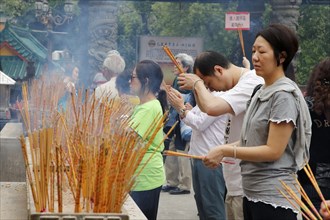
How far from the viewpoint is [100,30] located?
15172mm

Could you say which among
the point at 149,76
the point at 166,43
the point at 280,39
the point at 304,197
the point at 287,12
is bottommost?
the point at 304,197

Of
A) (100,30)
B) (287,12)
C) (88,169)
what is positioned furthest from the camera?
(287,12)

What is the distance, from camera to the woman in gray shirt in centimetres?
386

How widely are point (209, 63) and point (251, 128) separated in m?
0.97

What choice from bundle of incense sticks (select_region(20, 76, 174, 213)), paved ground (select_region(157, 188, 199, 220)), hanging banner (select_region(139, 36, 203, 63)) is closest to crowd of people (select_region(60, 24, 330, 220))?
bundle of incense sticks (select_region(20, 76, 174, 213))

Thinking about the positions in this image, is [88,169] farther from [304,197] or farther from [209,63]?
[209,63]

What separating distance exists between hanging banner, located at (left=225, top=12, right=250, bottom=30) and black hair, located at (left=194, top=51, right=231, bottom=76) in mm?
8335

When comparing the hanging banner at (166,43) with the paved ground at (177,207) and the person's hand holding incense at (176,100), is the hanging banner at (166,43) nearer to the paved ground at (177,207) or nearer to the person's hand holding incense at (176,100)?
the paved ground at (177,207)

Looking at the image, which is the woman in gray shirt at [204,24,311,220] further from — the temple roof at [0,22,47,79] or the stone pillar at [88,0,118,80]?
the temple roof at [0,22,47,79]

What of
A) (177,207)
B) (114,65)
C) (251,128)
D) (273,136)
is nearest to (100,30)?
(177,207)

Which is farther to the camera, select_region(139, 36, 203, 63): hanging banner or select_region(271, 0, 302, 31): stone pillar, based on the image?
select_region(139, 36, 203, 63): hanging banner

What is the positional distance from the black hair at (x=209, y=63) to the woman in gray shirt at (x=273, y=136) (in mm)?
860

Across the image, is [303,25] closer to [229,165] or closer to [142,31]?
[142,31]

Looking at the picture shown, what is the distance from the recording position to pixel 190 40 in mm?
18094
